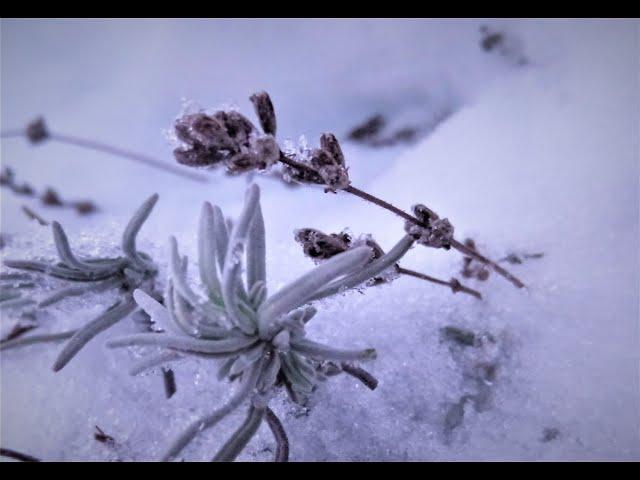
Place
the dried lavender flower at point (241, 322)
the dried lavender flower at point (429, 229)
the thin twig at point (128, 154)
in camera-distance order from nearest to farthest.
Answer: the dried lavender flower at point (241, 322), the dried lavender flower at point (429, 229), the thin twig at point (128, 154)

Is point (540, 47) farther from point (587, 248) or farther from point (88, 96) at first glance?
point (88, 96)

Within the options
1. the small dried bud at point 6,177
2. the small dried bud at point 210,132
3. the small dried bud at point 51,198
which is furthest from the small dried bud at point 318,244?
the small dried bud at point 6,177

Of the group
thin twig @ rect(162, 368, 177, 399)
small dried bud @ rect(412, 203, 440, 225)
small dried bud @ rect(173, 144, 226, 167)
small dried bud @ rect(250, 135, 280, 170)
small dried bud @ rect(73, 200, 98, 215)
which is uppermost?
small dried bud @ rect(173, 144, 226, 167)

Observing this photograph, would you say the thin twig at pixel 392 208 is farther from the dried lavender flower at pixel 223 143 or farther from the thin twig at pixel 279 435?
the thin twig at pixel 279 435

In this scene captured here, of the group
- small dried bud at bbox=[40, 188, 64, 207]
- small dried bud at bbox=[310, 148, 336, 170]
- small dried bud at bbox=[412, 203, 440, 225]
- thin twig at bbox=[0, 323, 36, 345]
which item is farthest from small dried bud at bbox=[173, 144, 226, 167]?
small dried bud at bbox=[40, 188, 64, 207]

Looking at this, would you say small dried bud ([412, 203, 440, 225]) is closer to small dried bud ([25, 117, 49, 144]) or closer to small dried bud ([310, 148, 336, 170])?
small dried bud ([310, 148, 336, 170])

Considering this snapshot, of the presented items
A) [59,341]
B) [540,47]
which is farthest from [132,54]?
[540,47]
